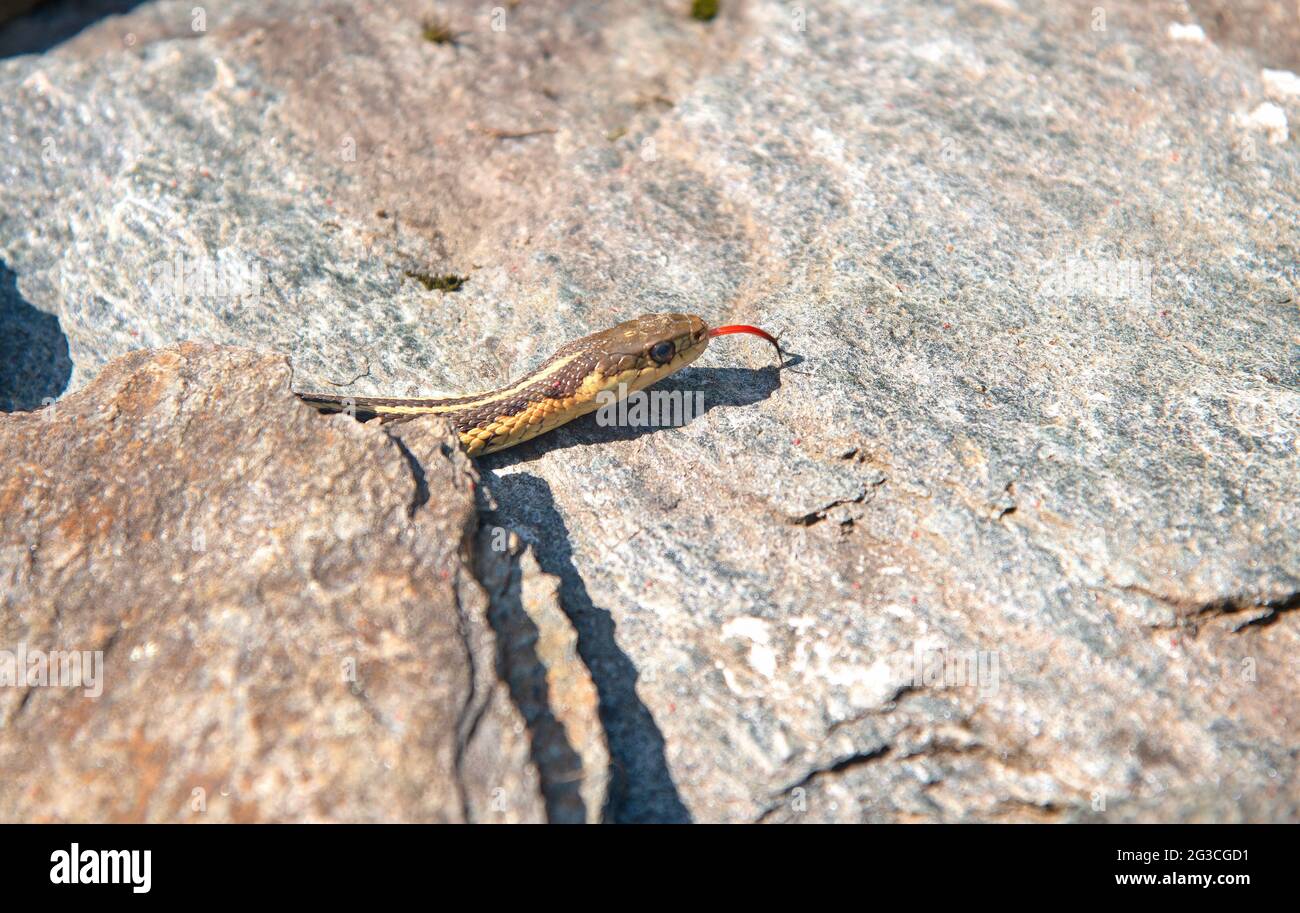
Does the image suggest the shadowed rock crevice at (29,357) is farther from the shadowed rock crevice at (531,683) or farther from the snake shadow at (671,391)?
the shadowed rock crevice at (531,683)

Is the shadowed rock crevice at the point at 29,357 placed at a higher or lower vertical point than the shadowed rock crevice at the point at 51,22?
lower

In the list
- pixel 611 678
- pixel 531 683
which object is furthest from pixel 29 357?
pixel 611 678

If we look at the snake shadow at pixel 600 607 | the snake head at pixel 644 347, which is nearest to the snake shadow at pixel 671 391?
the snake shadow at pixel 600 607

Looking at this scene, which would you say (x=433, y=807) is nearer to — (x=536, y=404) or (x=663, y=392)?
(x=536, y=404)

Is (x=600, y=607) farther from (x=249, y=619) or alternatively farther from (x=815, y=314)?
(x=815, y=314)

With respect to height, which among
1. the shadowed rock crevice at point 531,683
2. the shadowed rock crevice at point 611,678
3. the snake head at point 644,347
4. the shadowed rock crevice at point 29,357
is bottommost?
the shadowed rock crevice at point 29,357

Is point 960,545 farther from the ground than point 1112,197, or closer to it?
closer to it

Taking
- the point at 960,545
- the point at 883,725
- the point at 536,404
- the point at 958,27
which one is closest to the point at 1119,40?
the point at 958,27
